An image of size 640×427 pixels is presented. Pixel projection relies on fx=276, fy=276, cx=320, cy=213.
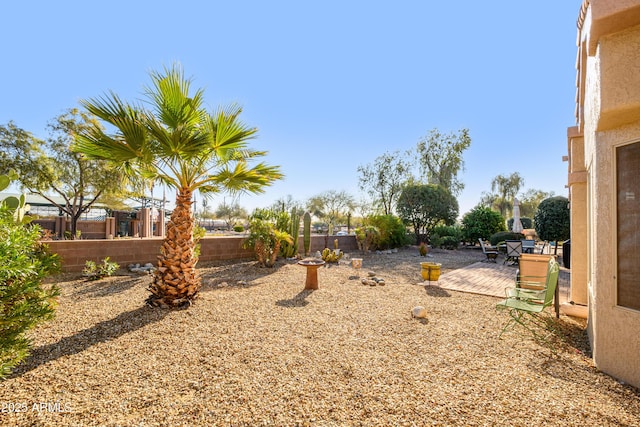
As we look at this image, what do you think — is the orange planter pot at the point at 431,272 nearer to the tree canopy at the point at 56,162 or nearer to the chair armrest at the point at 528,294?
the chair armrest at the point at 528,294

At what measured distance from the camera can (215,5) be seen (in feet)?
23.4

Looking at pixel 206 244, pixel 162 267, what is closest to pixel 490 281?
pixel 162 267

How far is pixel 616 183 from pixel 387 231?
Result: 11.8 metres

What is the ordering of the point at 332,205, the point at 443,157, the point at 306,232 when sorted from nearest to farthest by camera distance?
the point at 306,232 → the point at 443,157 → the point at 332,205

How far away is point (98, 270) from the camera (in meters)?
7.21

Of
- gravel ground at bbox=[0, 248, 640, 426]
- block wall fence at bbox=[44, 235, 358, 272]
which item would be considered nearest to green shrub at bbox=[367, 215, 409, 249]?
block wall fence at bbox=[44, 235, 358, 272]

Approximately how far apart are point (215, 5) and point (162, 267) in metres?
6.71

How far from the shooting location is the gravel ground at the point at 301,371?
7.22 feet

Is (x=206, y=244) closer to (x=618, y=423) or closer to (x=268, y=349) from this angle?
(x=268, y=349)

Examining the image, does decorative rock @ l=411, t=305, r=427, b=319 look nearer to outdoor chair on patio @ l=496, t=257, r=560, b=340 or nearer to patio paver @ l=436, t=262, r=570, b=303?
outdoor chair on patio @ l=496, t=257, r=560, b=340

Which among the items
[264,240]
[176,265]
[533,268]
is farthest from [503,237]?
Result: [176,265]

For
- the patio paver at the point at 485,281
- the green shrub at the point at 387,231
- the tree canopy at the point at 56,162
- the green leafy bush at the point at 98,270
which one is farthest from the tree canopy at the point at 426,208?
the tree canopy at the point at 56,162

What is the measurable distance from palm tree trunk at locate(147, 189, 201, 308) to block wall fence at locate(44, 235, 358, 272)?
3.89 meters

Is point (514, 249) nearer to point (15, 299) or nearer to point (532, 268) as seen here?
point (532, 268)
